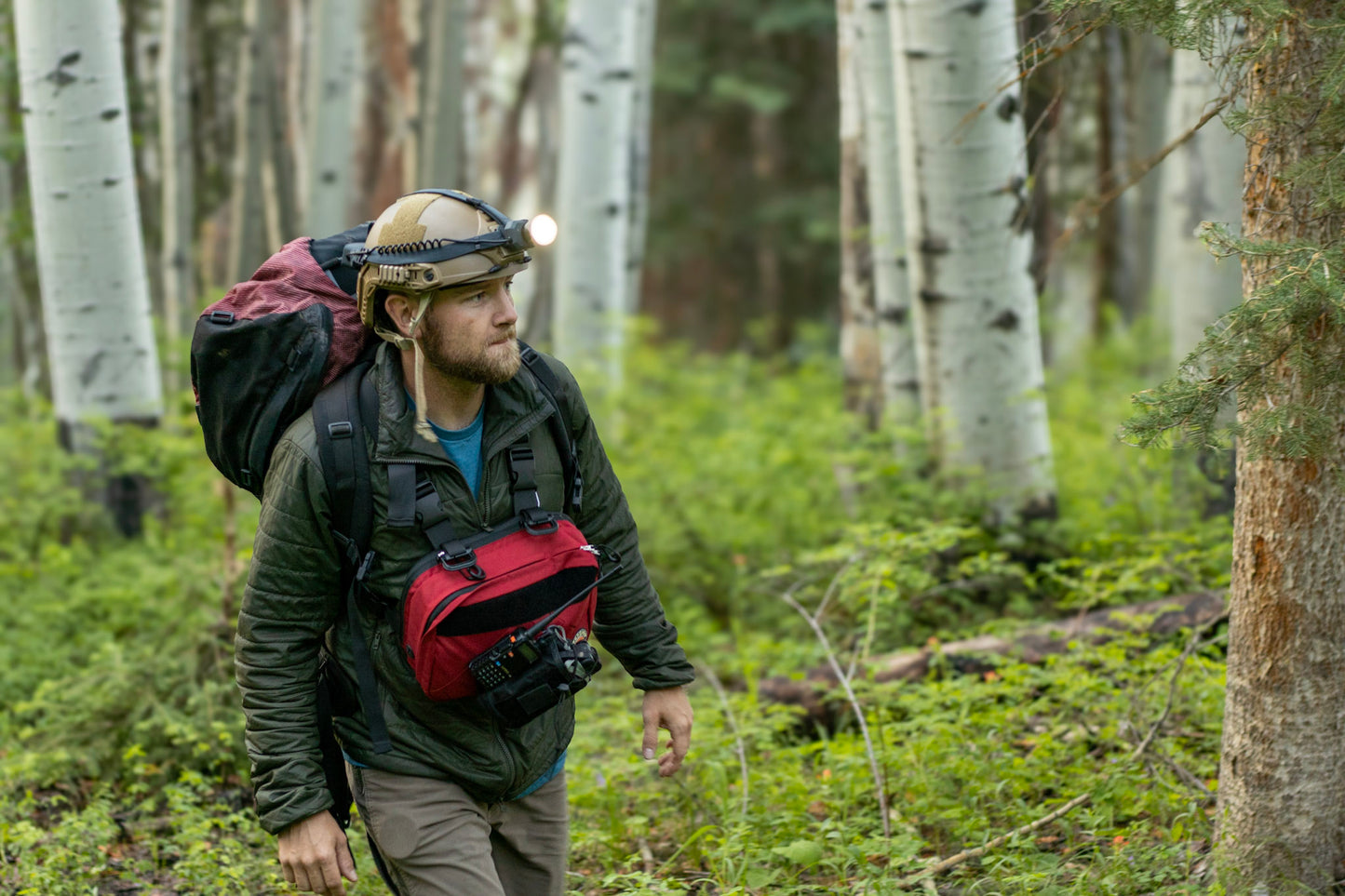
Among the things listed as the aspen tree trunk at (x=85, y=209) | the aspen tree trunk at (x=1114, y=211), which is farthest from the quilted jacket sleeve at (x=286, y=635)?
the aspen tree trunk at (x=1114, y=211)

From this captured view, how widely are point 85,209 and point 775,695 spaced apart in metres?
4.68

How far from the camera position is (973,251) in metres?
6.45

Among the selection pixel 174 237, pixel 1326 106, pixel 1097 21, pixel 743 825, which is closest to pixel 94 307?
pixel 174 237

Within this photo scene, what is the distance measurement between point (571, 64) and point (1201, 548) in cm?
625

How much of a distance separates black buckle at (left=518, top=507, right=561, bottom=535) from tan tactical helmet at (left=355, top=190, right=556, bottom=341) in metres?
0.54

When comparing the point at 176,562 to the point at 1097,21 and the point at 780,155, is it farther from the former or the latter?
the point at 780,155

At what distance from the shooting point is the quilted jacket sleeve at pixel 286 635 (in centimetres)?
289

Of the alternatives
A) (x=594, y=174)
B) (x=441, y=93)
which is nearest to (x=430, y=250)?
(x=594, y=174)

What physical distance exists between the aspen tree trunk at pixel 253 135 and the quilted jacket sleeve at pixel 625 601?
981 cm

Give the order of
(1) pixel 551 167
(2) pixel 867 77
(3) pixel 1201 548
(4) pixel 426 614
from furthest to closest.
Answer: (1) pixel 551 167, (2) pixel 867 77, (3) pixel 1201 548, (4) pixel 426 614

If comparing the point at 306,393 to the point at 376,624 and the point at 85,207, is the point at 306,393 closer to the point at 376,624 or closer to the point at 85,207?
the point at 376,624

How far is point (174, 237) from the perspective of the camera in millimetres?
10992

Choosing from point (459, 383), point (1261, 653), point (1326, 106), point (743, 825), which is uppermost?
point (1326, 106)

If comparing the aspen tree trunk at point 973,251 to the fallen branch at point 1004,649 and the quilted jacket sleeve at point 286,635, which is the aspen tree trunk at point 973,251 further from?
the quilted jacket sleeve at point 286,635
